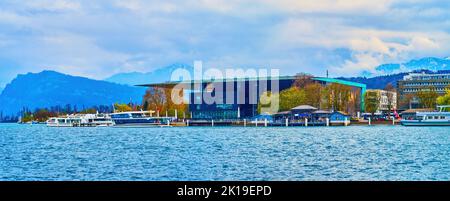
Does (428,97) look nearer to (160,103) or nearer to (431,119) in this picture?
(431,119)

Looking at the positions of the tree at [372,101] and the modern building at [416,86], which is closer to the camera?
the modern building at [416,86]

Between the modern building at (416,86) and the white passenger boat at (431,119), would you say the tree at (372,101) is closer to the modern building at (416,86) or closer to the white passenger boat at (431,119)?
the modern building at (416,86)

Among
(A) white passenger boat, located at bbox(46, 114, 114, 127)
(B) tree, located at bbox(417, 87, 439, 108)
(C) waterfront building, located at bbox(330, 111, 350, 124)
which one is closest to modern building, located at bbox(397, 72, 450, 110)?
(B) tree, located at bbox(417, 87, 439, 108)

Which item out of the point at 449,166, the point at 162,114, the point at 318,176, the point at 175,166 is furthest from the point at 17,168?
the point at 162,114

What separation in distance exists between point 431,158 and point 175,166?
18.6 ft

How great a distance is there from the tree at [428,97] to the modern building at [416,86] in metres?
0.20

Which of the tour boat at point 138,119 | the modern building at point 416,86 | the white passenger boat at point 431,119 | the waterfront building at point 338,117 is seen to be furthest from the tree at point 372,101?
the tour boat at point 138,119

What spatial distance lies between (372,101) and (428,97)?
4269 millimetres

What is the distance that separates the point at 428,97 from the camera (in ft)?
148

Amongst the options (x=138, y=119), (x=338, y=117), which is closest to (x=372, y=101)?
(x=338, y=117)

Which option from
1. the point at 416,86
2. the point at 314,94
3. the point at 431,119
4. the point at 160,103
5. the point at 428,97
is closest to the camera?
the point at 416,86

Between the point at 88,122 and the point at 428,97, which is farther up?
the point at 428,97

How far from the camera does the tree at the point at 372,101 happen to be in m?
41.0

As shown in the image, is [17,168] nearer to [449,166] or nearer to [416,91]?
[449,166]
